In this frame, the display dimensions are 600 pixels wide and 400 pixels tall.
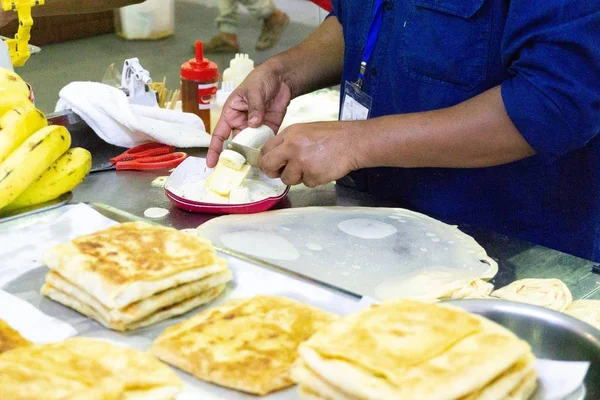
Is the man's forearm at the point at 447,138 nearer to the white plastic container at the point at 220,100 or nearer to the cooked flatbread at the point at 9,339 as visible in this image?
the white plastic container at the point at 220,100

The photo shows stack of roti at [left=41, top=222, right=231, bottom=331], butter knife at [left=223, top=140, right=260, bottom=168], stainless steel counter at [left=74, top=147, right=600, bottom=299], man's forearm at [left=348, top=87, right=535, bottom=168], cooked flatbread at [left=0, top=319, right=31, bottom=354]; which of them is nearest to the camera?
cooked flatbread at [left=0, top=319, right=31, bottom=354]

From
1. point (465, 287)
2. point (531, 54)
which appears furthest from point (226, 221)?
point (531, 54)

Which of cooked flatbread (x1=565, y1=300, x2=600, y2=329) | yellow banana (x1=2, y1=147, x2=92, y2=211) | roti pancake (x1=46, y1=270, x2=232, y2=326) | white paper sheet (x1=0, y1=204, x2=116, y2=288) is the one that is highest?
roti pancake (x1=46, y1=270, x2=232, y2=326)

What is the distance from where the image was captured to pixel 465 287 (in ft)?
5.21

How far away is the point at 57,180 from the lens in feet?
6.00

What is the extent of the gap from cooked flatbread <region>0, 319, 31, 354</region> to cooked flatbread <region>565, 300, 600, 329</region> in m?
0.96

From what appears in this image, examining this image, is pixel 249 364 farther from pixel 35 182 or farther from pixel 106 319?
pixel 35 182

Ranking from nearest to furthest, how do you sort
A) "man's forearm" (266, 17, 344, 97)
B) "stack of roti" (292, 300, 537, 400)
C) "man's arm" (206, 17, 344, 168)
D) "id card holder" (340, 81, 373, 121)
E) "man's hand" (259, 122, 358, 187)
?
1. "stack of roti" (292, 300, 537, 400)
2. "man's hand" (259, 122, 358, 187)
3. "id card holder" (340, 81, 373, 121)
4. "man's arm" (206, 17, 344, 168)
5. "man's forearm" (266, 17, 344, 97)

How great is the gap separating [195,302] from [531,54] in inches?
37.5

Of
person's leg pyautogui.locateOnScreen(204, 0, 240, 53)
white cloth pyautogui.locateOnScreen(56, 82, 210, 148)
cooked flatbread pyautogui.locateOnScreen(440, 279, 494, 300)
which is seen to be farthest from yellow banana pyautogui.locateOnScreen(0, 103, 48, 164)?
person's leg pyautogui.locateOnScreen(204, 0, 240, 53)

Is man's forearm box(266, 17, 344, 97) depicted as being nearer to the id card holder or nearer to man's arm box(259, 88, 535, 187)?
the id card holder

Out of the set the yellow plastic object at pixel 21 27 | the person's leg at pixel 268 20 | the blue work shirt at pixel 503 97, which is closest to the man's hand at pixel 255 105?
the blue work shirt at pixel 503 97

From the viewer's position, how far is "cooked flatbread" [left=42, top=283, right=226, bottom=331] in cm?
122

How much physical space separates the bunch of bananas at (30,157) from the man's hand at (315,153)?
484mm
